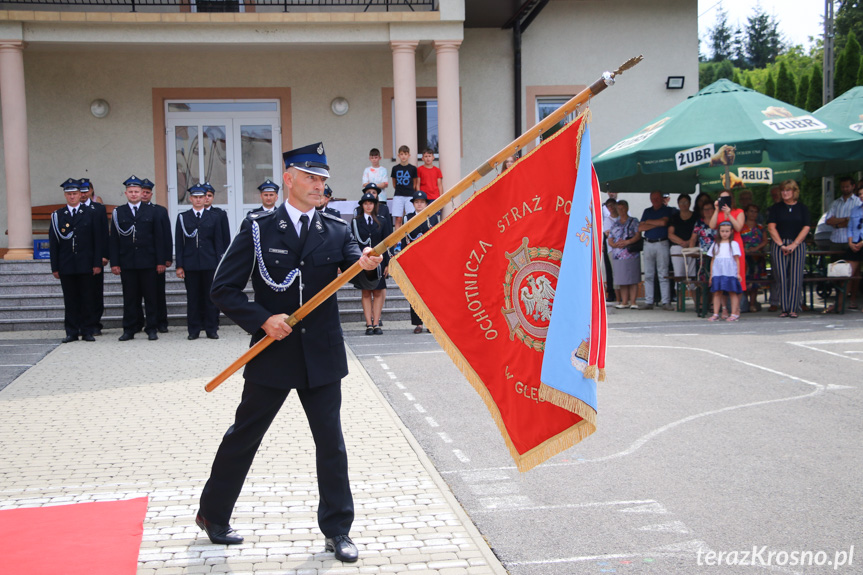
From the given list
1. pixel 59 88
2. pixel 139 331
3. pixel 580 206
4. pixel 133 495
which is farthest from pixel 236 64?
pixel 580 206

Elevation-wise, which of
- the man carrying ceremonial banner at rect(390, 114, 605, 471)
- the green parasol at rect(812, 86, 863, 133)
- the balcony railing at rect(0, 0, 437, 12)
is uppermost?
the balcony railing at rect(0, 0, 437, 12)

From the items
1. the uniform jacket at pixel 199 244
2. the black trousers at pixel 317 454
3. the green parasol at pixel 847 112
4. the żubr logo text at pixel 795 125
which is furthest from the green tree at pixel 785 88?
the black trousers at pixel 317 454

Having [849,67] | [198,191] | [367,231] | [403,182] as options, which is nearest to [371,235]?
[367,231]

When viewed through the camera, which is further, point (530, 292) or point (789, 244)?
point (789, 244)

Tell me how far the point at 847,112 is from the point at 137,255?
12280mm

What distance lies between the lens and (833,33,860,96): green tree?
19672mm

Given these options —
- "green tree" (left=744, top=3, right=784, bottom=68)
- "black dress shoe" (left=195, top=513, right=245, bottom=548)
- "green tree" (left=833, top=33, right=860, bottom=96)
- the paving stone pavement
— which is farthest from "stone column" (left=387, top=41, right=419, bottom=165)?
"green tree" (left=744, top=3, right=784, bottom=68)

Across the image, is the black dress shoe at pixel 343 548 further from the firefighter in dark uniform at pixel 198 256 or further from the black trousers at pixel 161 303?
the black trousers at pixel 161 303

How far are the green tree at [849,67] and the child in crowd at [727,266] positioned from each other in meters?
8.59

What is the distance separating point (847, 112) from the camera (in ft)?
50.9

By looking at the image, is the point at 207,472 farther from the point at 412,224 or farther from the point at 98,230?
the point at 98,230

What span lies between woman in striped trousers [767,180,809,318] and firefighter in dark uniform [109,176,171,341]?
960 cm

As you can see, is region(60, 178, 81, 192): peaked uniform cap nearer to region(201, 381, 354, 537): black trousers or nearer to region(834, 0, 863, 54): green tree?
region(201, 381, 354, 537): black trousers

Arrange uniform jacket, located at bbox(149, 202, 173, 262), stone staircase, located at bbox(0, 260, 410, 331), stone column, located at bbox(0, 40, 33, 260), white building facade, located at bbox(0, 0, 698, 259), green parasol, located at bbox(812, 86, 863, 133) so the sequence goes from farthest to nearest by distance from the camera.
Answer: white building facade, located at bbox(0, 0, 698, 259)
stone column, located at bbox(0, 40, 33, 260)
green parasol, located at bbox(812, 86, 863, 133)
stone staircase, located at bbox(0, 260, 410, 331)
uniform jacket, located at bbox(149, 202, 173, 262)
